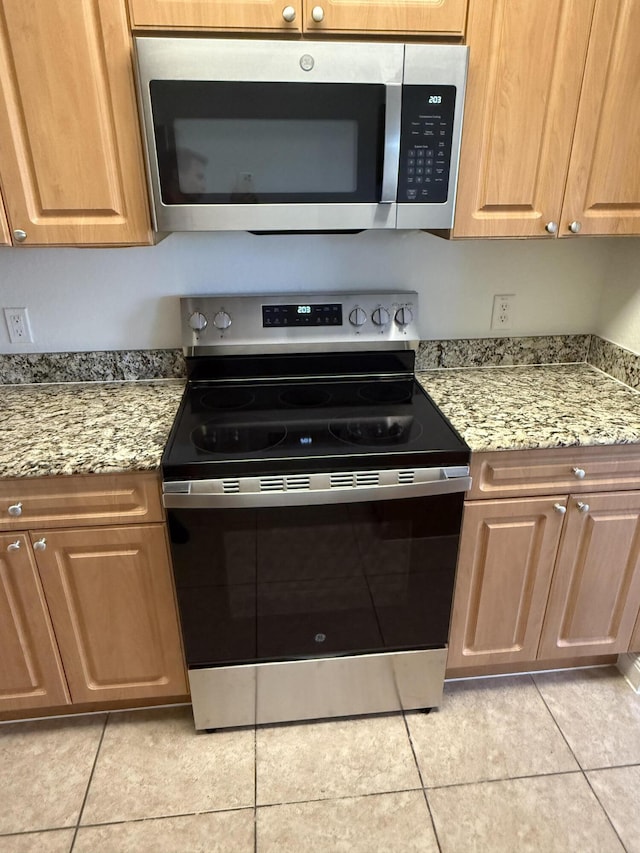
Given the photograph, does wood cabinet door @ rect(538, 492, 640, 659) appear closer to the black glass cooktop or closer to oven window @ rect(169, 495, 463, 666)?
oven window @ rect(169, 495, 463, 666)

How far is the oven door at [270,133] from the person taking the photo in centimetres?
119

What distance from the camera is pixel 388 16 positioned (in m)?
1.22

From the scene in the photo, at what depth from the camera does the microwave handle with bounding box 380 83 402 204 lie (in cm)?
124

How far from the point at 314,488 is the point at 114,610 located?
0.65 metres

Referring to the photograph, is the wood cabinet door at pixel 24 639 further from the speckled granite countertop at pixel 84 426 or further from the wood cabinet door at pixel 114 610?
the speckled granite countertop at pixel 84 426

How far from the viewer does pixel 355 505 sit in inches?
53.4

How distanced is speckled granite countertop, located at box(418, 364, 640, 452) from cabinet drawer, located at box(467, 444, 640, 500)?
3cm

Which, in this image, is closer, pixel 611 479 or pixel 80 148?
pixel 80 148

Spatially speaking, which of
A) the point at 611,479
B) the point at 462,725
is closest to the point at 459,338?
the point at 611,479

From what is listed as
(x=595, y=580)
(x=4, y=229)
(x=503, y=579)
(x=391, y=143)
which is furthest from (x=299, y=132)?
(x=595, y=580)

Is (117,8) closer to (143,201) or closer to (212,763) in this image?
(143,201)

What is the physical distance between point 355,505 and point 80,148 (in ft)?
3.46

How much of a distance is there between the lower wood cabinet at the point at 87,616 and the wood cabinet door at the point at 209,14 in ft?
3.33

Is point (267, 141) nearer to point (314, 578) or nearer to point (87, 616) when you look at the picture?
point (314, 578)
